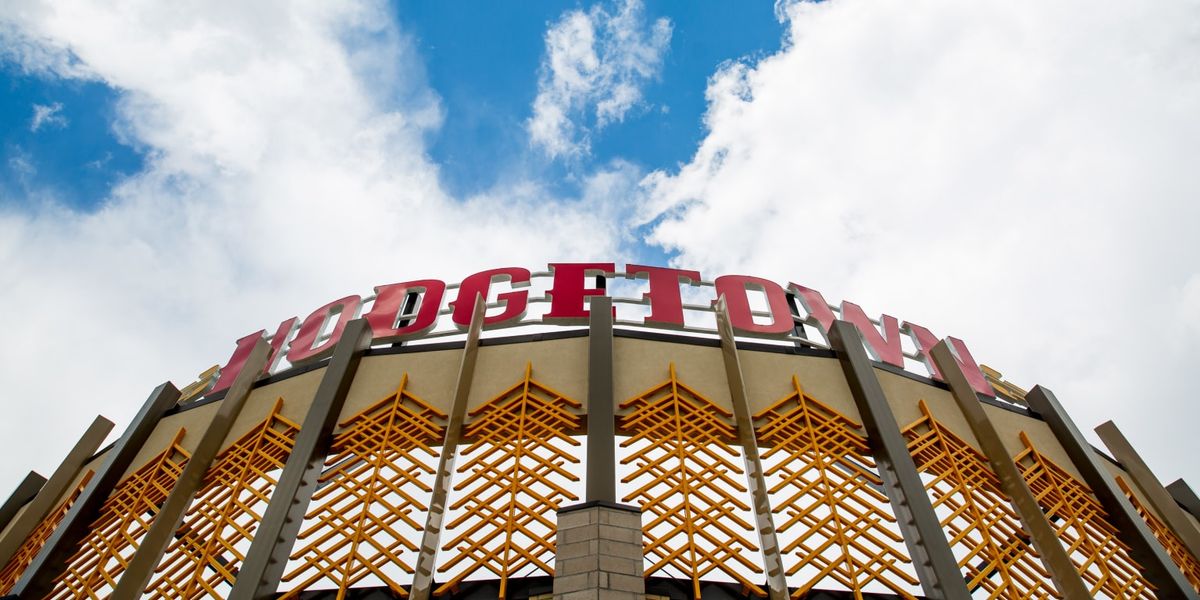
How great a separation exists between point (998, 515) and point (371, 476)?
9077mm

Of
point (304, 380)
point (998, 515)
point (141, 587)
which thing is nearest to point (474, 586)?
point (141, 587)

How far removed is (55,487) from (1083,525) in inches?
681

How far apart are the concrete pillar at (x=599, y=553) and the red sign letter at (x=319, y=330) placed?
7.13m

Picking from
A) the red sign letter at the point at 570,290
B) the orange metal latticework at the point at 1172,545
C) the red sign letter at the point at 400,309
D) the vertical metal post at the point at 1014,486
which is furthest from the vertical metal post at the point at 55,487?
the orange metal latticework at the point at 1172,545

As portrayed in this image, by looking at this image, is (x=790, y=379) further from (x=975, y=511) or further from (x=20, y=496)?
(x=20, y=496)

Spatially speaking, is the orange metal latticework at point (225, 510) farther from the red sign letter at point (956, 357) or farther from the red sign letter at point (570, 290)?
the red sign letter at point (956, 357)

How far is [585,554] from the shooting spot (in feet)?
25.5

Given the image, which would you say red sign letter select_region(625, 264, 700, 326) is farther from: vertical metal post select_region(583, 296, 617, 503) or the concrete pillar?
the concrete pillar

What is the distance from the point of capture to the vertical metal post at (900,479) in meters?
8.86

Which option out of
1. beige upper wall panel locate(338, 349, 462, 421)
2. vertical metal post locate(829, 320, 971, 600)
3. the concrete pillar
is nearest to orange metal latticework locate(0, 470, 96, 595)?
beige upper wall panel locate(338, 349, 462, 421)

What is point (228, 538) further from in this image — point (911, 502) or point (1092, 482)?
point (1092, 482)

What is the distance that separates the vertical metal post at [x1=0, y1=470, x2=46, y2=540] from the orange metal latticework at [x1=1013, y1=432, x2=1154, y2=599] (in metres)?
18.3

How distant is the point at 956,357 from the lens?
49.2ft

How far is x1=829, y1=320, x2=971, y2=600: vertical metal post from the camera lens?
8.86 m
